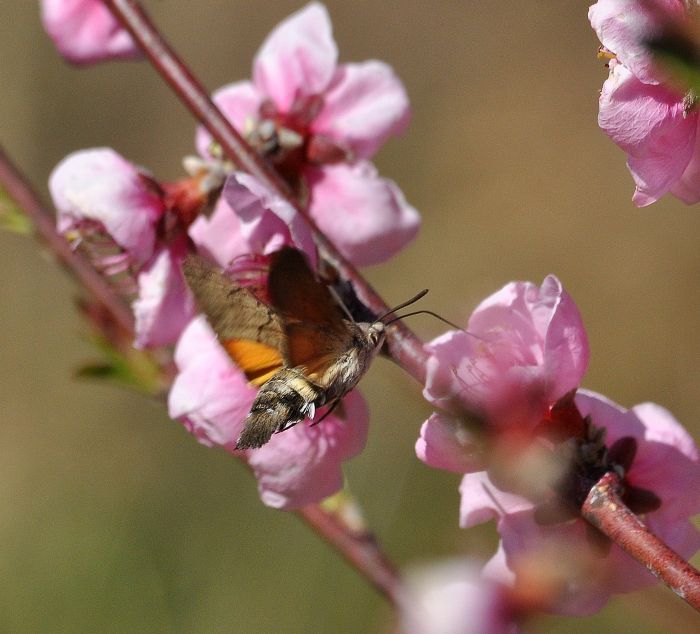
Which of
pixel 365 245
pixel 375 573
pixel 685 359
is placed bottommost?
pixel 685 359

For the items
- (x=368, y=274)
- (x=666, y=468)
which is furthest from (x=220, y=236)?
(x=368, y=274)

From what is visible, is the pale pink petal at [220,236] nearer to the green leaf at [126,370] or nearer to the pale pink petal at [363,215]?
the pale pink petal at [363,215]

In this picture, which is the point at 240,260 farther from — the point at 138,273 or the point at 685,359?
the point at 685,359

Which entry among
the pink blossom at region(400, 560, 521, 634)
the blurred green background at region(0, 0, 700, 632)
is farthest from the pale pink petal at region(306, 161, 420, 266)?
the blurred green background at region(0, 0, 700, 632)

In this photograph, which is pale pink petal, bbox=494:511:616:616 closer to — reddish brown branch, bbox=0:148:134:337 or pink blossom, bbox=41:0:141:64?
reddish brown branch, bbox=0:148:134:337

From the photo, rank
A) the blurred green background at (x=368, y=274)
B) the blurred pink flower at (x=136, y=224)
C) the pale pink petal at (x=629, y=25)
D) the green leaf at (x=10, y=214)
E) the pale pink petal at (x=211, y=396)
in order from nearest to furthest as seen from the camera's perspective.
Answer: the pale pink petal at (x=629, y=25)
the pale pink petal at (x=211, y=396)
the blurred pink flower at (x=136, y=224)
the green leaf at (x=10, y=214)
the blurred green background at (x=368, y=274)

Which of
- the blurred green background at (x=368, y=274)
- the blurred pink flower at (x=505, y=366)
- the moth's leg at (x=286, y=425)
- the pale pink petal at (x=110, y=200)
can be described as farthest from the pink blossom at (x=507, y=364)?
the blurred green background at (x=368, y=274)

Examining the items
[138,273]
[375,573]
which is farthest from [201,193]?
[375,573]
